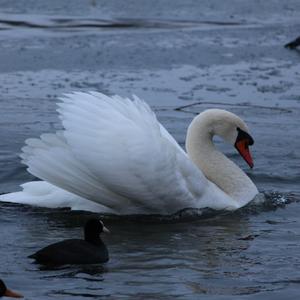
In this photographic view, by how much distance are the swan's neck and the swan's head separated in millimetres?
20

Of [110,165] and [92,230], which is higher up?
[110,165]

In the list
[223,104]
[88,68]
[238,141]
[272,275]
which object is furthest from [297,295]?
[88,68]

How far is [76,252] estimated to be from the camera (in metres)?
7.76

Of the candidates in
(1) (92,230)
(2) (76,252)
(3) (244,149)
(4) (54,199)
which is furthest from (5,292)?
(3) (244,149)

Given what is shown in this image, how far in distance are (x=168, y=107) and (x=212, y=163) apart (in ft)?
11.9

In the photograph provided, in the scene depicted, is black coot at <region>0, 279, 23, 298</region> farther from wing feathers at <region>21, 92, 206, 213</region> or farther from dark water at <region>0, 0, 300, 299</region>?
wing feathers at <region>21, 92, 206, 213</region>

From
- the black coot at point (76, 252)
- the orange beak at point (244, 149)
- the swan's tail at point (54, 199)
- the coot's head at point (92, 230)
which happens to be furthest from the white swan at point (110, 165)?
the black coot at point (76, 252)

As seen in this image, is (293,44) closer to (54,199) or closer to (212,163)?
(212,163)

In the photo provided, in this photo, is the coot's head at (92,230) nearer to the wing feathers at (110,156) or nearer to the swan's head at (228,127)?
the wing feathers at (110,156)

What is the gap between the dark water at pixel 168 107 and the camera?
7.54m

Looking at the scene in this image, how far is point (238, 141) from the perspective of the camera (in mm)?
10211

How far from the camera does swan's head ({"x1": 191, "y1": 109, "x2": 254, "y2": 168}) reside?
10.0 meters

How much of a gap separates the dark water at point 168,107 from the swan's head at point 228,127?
55 cm

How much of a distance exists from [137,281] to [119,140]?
1768 millimetres
